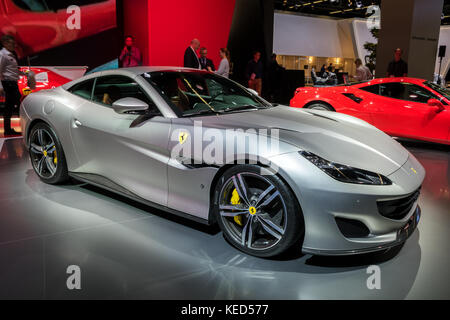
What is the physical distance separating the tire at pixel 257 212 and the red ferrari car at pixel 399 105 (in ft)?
13.8

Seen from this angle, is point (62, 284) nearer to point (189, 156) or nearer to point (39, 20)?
point (189, 156)

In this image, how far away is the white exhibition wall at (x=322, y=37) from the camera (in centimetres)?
2622

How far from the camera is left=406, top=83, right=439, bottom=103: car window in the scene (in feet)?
18.8

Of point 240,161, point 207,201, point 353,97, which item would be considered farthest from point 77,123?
Answer: point 353,97

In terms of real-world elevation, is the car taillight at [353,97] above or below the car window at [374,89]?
below

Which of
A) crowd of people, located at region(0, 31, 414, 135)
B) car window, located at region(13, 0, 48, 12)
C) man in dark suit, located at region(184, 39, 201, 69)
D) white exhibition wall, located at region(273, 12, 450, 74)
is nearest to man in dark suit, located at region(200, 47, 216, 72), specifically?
crowd of people, located at region(0, 31, 414, 135)

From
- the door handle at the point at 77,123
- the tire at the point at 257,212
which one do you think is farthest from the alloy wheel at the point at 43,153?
the tire at the point at 257,212

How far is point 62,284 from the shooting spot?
226 centimetres

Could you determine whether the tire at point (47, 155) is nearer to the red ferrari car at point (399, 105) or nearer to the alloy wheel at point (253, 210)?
the alloy wheel at point (253, 210)

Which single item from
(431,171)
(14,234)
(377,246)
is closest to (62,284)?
(14,234)

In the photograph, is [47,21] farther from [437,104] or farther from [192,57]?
[437,104]

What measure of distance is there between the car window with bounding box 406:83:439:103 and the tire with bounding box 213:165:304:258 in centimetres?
435

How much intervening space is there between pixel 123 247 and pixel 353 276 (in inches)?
60.4
